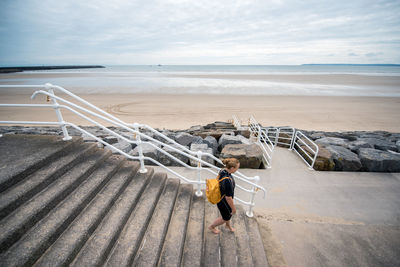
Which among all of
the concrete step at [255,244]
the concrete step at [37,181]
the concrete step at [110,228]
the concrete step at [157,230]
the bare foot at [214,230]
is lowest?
the concrete step at [255,244]

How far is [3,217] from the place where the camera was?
219cm

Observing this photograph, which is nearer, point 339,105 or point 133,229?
point 133,229

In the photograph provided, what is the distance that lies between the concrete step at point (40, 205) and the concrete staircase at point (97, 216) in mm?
12

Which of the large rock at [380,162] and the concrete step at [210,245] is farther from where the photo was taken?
the large rock at [380,162]

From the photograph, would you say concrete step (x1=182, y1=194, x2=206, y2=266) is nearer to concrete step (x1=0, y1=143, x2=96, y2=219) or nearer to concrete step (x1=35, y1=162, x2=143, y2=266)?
concrete step (x1=35, y1=162, x2=143, y2=266)

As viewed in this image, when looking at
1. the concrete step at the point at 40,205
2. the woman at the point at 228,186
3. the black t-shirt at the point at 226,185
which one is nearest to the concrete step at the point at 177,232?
the woman at the point at 228,186

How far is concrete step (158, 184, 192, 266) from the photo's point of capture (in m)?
2.56

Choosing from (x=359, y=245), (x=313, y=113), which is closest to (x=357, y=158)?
(x=359, y=245)

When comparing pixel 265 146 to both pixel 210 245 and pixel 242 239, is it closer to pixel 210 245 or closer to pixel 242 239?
pixel 242 239

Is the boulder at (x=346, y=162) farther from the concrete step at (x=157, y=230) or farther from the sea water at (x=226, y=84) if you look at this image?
the sea water at (x=226, y=84)

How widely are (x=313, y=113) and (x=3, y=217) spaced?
18.5 meters

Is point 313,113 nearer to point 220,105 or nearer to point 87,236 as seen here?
point 220,105

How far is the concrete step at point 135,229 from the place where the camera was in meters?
2.32

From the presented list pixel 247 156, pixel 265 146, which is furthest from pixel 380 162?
pixel 247 156
